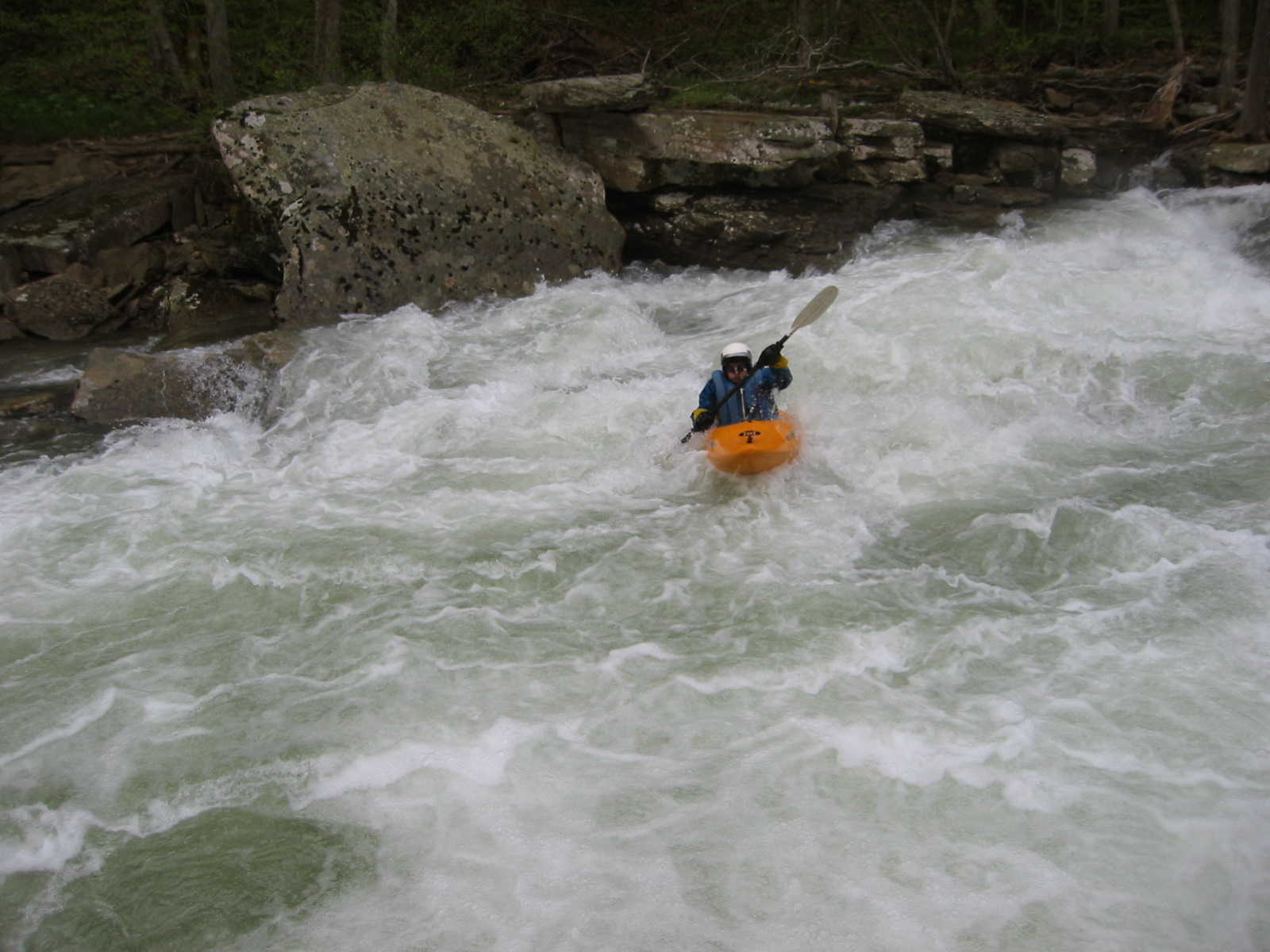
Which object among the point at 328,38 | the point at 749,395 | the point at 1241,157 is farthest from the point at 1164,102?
the point at 328,38

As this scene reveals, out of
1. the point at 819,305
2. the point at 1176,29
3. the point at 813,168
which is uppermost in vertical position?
the point at 1176,29

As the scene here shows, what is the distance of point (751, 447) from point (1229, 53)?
27.8 ft

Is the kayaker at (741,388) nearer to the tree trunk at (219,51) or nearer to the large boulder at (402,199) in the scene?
the large boulder at (402,199)

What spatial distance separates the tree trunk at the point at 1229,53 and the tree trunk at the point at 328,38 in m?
9.60

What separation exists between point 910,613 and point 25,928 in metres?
3.62

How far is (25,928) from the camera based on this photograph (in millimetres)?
3135

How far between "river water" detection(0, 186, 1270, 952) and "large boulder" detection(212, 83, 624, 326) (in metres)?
1.24

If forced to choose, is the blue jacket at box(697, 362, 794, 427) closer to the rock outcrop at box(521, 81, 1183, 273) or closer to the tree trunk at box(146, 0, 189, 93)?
the rock outcrop at box(521, 81, 1183, 273)

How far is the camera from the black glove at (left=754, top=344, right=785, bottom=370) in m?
5.94

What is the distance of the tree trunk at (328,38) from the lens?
1123 cm

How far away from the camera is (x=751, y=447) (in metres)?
5.70

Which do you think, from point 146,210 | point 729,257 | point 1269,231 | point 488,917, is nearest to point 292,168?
point 146,210

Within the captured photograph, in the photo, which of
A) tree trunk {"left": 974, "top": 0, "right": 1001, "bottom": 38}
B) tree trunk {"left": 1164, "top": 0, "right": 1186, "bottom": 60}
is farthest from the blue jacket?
tree trunk {"left": 974, "top": 0, "right": 1001, "bottom": 38}

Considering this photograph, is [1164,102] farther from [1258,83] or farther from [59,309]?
Answer: [59,309]
